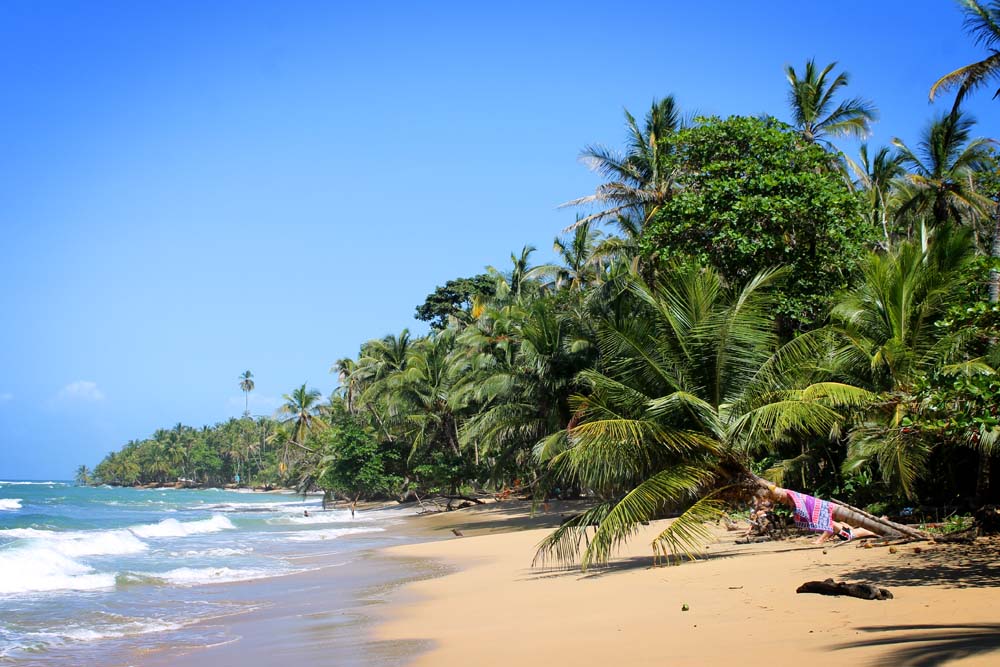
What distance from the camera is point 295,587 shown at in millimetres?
13570

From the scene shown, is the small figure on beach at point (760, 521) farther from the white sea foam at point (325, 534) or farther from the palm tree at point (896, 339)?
the white sea foam at point (325, 534)

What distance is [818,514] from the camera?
10.5 m

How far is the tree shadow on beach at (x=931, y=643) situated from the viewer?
187 inches

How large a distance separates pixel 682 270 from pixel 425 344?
27.5 metres

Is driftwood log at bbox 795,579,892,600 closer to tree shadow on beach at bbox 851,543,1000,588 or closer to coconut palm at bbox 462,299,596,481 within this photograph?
tree shadow on beach at bbox 851,543,1000,588

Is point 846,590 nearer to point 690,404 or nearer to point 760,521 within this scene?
point 690,404

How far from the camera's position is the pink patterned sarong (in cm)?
1032

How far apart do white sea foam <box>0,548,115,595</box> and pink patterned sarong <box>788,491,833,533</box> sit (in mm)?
11947

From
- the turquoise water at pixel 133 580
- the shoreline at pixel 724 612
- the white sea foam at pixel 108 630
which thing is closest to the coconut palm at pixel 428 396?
the turquoise water at pixel 133 580

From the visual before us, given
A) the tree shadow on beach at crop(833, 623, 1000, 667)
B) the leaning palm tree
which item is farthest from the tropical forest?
the tree shadow on beach at crop(833, 623, 1000, 667)

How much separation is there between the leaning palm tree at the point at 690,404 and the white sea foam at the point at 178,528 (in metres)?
21.7

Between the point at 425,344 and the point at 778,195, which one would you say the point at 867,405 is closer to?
the point at 778,195

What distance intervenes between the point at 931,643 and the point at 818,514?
5.57 metres

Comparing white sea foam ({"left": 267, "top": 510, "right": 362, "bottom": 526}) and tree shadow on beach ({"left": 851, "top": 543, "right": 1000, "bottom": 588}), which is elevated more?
tree shadow on beach ({"left": 851, "top": 543, "right": 1000, "bottom": 588})
